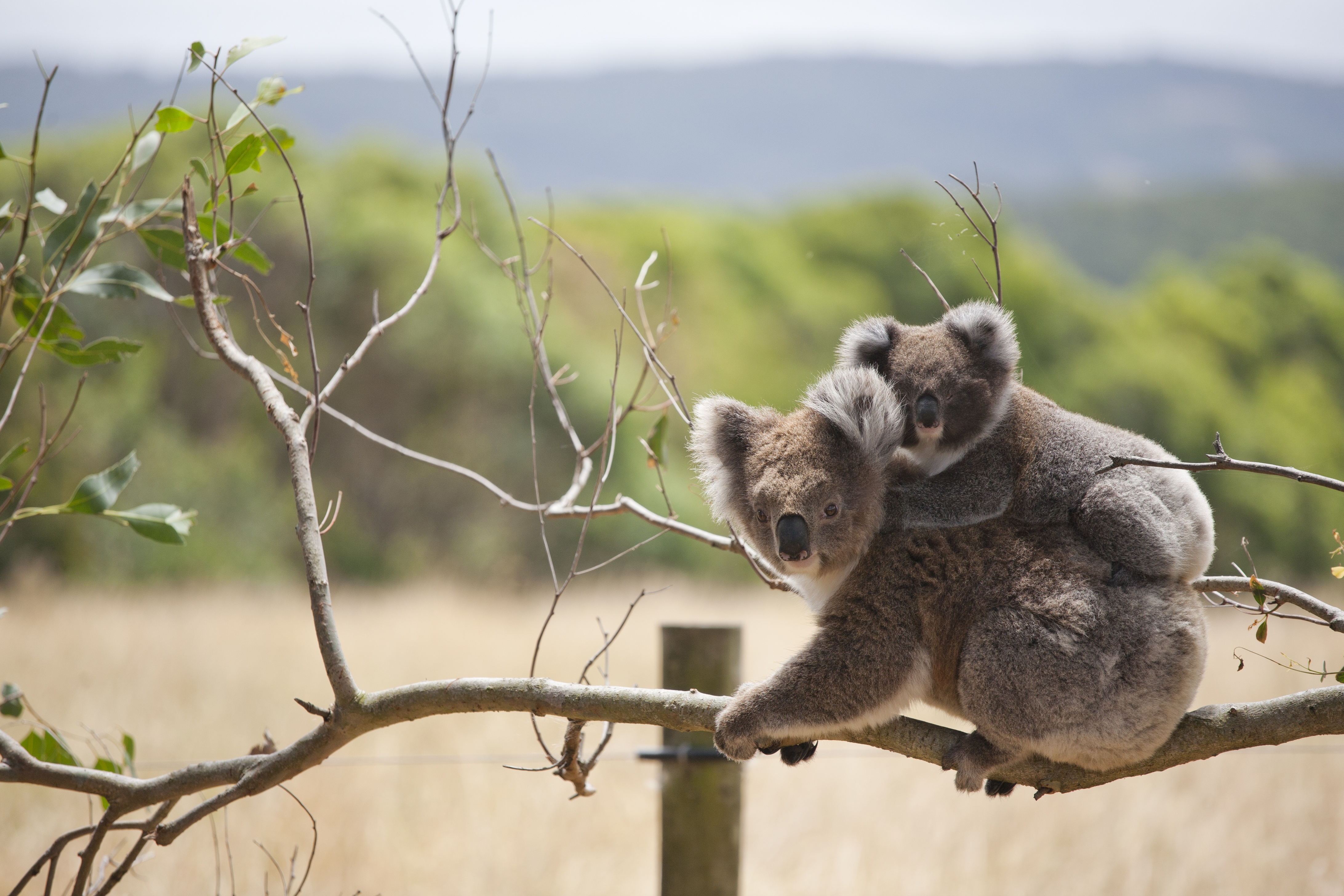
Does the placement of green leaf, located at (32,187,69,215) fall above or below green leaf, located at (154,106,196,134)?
below

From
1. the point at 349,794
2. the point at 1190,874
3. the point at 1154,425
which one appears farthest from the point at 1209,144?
the point at 349,794

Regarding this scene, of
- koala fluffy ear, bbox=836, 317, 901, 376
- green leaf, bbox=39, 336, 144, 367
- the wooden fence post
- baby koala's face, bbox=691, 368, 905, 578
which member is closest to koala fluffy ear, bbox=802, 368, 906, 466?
baby koala's face, bbox=691, 368, 905, 578

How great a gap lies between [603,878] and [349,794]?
3.43 feet

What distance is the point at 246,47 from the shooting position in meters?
1.69

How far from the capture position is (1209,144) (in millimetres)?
8008

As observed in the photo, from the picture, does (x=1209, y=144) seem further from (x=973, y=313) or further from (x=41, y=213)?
(x=41, y=213)

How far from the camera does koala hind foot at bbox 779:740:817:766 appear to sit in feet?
5.53

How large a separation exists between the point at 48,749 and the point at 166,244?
1066mm

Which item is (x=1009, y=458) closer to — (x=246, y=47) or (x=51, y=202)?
(x=246, y=47)

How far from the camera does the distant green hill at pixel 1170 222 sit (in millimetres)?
11359

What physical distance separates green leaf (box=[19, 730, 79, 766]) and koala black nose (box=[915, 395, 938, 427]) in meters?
1.73

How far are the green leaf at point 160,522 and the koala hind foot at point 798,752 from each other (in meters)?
1.18

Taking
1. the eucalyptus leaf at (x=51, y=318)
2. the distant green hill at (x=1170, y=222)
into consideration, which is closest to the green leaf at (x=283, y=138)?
the eucalyptus leaf at (x=51, y=318)

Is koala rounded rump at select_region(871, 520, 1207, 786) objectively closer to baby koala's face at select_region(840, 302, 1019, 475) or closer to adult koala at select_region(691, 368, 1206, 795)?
adult koala at select_region(691, 368, 1206, 795)
